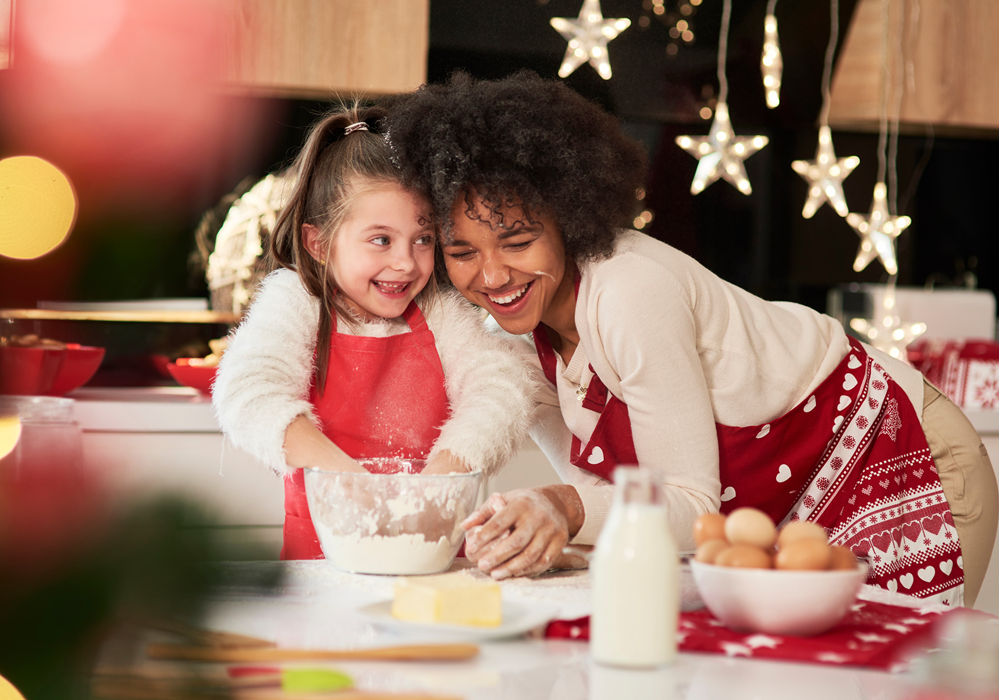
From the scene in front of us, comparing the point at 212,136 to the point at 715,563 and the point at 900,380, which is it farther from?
the point at 715,563

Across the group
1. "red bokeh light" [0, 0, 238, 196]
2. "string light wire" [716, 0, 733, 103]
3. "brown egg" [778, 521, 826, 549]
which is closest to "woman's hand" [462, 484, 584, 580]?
"brown egg" [778, 521, 826, 549]

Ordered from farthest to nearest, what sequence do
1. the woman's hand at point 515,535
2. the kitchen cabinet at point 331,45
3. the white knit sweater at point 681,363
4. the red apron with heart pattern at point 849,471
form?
the kitchen cabinet at point 331,45 → the red apron with heart pattern at point 849,471 → the white knit sweater at point 681,363 → the woman's hand at point 515,535

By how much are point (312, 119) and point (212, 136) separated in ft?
0.80

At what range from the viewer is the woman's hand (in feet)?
2.58

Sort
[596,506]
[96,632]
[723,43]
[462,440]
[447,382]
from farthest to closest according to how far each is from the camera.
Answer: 1. [723,43]
2. [447,382]
3. [462,440]
4. [596,506]
5. [96,632]

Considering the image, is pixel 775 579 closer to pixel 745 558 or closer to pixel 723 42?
pixel 745 558

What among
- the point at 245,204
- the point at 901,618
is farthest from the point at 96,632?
the point at 245,204

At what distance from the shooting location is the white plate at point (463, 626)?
1.86 ft

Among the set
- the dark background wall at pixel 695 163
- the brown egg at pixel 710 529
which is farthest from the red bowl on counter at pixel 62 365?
the brown egg at pixel 710 529

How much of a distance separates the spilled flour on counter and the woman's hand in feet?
0.12

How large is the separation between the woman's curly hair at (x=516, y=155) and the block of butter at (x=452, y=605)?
0.55 metres

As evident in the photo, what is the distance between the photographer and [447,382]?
1.14m

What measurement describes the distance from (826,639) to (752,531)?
0.08 meters

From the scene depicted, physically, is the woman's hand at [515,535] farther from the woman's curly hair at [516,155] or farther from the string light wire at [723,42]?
the string light wire at [723,42]
